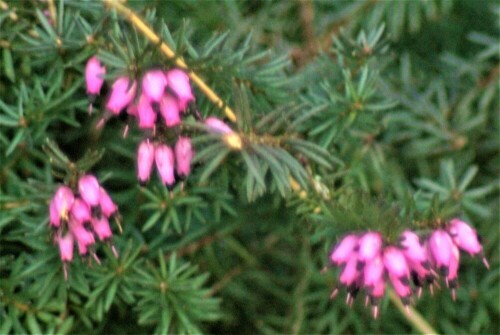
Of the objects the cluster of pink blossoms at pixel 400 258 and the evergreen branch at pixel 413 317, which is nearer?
the cluster of pink blossoms at pixel 400 258

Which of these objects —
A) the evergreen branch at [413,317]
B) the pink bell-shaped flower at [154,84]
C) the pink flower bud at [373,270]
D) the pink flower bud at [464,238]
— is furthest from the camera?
the evergreen branch at [413,317]

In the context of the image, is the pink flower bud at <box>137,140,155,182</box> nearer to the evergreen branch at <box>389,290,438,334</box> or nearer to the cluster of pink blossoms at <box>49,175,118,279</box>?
the cluster of pink blossoms at <box>49,175,118,279</box>

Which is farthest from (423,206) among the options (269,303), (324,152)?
(269,303)

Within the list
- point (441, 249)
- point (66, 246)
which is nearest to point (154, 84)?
point (66, 246)

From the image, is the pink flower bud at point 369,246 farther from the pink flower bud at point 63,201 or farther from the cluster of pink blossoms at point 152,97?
the pink flower bud at point 63,201

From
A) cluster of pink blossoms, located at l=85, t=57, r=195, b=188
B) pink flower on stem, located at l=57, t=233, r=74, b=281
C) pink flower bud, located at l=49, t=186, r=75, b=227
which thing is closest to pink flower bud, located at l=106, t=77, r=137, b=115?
cluster of pink blossoms, located at l=85, t=57, r=195, b=188

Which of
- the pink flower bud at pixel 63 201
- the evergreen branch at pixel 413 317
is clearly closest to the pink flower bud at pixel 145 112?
the pink flower bud at pixel 63 201
